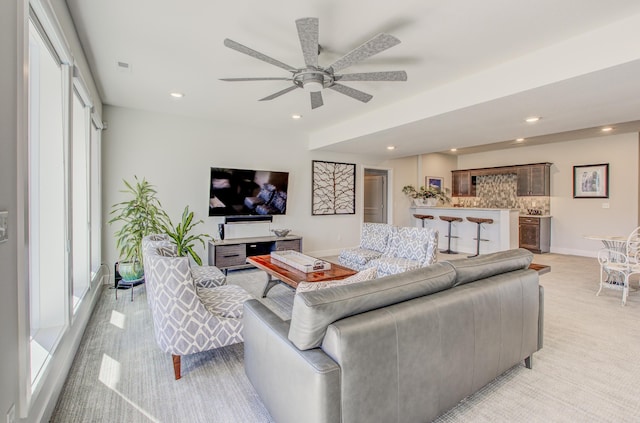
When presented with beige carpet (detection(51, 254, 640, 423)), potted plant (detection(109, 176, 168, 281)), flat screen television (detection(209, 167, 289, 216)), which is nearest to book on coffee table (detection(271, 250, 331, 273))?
beige carpet (detection(51, 254, 640, 423))

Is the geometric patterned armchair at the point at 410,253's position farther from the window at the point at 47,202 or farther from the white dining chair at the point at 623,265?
the window at the point at 47,202

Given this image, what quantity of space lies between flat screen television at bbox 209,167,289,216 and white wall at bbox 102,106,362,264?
24 cm

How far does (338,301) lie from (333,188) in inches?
221

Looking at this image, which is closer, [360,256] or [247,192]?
[360,256]

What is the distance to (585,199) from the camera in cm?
693

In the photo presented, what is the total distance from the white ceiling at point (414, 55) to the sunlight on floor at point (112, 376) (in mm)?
2706

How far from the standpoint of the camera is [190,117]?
5168 millimetres

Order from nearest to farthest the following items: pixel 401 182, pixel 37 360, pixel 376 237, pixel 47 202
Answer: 1. pixel 37 360
2. pixel 47 202
3. pixel 376 237
4. pixel 401 182

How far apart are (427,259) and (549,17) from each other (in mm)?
2773

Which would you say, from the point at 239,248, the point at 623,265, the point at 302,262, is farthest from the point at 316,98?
the point at 623,265

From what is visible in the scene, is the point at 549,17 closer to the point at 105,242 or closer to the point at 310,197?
the point at 310,197

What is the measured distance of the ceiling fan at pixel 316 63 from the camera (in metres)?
2.13

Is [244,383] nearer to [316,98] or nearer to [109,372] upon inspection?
[109,372]

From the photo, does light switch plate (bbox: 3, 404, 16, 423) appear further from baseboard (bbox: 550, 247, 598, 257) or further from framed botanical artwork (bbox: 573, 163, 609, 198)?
framed botanical artwork (bbox: 573, 163, 609, 198)
